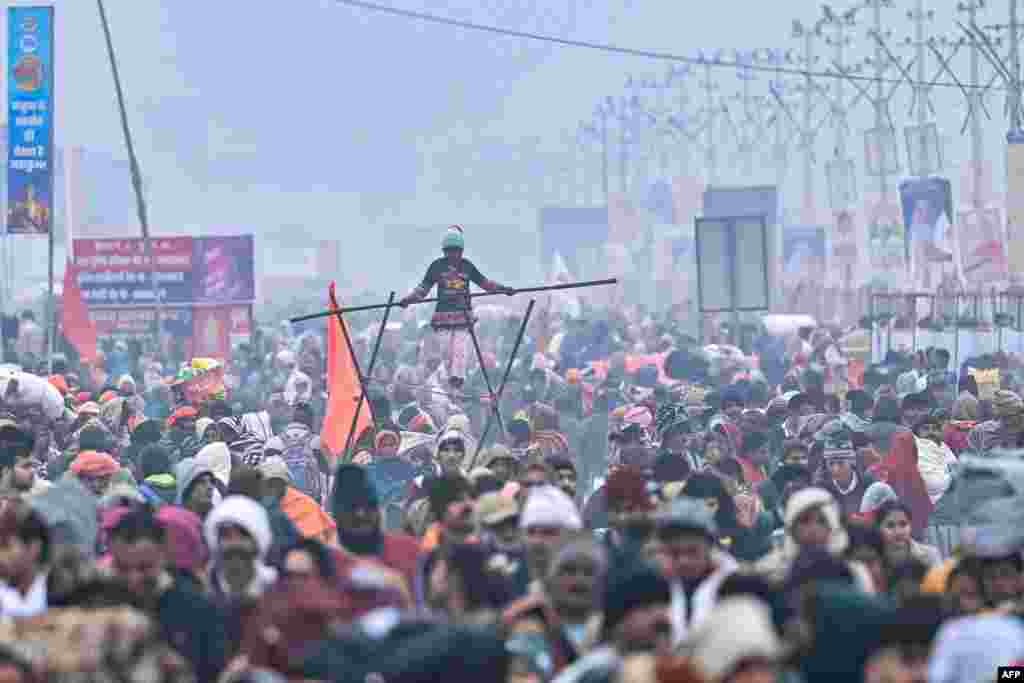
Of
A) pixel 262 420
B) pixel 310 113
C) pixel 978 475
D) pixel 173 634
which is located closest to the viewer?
pixel 173 634

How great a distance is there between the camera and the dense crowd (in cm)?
712

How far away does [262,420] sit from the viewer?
19.0 metres

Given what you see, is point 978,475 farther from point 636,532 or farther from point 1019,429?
point 1019,429

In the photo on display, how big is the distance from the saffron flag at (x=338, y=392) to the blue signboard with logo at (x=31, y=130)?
961 centimetres

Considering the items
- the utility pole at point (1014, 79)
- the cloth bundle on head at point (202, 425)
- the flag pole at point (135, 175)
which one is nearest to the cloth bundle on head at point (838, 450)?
the cloth bundle on head at point (202, 425)

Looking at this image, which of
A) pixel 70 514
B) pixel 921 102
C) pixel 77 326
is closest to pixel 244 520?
pixel 70 514

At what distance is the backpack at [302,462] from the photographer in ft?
59.3

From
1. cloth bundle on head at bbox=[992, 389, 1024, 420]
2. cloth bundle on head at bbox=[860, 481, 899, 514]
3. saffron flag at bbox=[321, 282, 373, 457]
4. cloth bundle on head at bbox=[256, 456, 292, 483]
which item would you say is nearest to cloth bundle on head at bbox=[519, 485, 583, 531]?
cloth bundle on head at bbox=[860, 481, 899, 514]

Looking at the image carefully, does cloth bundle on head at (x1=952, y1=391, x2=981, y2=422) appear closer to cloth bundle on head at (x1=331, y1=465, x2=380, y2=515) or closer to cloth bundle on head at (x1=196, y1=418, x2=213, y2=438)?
cloth bundle on head at (x1=196, y1=418, x2=213, y2=438)

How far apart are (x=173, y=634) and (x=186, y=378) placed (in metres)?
14.7

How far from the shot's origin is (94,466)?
1427cm

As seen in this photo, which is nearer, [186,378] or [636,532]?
[636,532]

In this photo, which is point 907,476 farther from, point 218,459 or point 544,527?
point 544,527

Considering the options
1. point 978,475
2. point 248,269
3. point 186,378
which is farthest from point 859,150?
point 978,475
